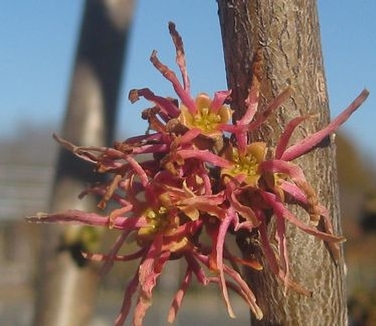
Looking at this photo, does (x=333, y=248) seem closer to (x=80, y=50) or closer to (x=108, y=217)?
(x=108, y=217)

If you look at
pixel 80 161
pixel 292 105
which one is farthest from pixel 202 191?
pixel 80 161

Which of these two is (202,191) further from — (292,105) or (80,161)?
(80,161)

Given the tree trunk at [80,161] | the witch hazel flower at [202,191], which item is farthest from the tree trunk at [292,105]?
the tree trunk at [80,161]

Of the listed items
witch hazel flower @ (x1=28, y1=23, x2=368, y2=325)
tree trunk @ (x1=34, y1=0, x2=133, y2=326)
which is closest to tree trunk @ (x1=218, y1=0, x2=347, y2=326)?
witch hazel flower @ (x1=28, y1=23, x2=368, y2=325)

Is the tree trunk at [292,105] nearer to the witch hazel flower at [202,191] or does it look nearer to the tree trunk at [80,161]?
the witch hazel flower at [202,191]

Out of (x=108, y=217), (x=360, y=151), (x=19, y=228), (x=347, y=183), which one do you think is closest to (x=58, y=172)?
(x=108, y=217)

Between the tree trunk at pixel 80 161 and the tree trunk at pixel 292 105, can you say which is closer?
the tree trunk at pixel 292 105
